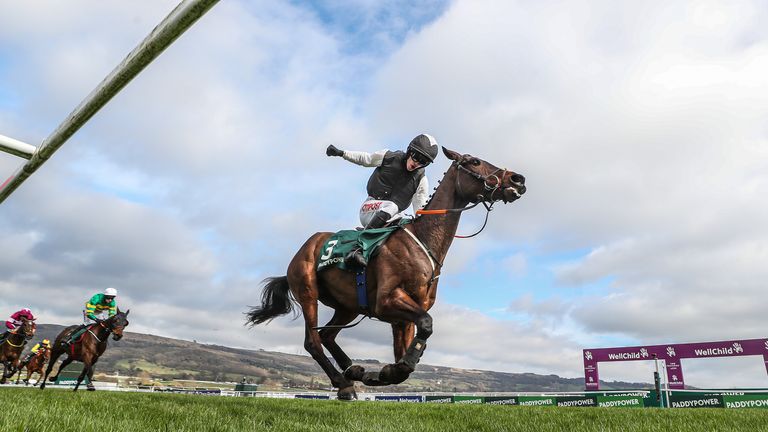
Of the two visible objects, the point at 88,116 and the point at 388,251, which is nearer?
the point at 88,116

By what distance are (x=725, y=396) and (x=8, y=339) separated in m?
26.1

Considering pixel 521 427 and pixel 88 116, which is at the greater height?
pixel 88 116

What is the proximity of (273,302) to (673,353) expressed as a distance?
23.1m

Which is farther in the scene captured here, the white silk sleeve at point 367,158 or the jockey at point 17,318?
the jockey at point 17,318

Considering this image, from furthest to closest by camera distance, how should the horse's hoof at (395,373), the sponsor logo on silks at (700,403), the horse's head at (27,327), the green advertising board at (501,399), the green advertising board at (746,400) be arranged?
1. the green advertising board at (501,399)
2. the horse's head at (27,327)
3. the sponsor logo on silks at (700,403)
4. the green advertising board at (746,400)
5. the horse's hoof at (395,373)

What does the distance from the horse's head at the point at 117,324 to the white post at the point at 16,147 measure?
12.6m

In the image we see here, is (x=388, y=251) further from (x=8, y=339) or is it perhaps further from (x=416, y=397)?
(x=416, y=397)

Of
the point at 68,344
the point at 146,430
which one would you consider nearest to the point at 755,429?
the point at 146,430

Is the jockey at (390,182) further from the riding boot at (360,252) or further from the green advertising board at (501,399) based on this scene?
the green advertising board at (501,399)

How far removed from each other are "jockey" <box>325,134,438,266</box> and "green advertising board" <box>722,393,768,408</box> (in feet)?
55.3

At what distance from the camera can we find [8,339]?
734 inches

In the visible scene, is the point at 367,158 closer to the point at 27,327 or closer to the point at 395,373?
the point at 395,373

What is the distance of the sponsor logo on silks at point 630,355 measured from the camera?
81.5 feet

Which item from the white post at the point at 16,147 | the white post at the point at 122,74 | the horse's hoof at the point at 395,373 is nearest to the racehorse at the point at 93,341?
the horse's hoof at the point at 395,373
